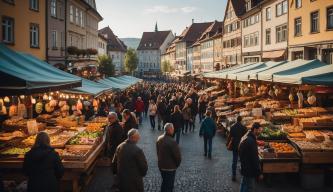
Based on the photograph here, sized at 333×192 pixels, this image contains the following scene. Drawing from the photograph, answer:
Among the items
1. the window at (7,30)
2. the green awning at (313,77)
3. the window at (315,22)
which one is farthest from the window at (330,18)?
the window at (7,30)

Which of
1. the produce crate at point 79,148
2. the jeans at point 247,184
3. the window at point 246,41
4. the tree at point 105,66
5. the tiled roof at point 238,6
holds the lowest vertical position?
the jeans at point 247,184

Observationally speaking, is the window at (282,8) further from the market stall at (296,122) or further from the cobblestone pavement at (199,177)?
the cobblestone pavement at (199,177)

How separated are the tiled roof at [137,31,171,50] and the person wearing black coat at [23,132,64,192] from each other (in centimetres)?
12803

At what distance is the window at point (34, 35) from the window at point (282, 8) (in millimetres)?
20703

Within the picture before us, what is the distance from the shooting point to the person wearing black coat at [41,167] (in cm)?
763

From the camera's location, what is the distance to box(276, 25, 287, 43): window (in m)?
34.4

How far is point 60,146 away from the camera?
40.1ft

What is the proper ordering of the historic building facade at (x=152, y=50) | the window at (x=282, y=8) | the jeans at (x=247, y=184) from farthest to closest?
the historic building facade at (x=152, y=50) → the window at (x=282, y=8) → the jeans at (x=247, y=184)

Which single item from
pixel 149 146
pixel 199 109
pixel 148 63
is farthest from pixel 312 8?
pixel 148 63

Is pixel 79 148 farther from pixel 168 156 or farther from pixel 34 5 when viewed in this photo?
pixel 34 5

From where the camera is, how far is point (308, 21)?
2867 centimetres

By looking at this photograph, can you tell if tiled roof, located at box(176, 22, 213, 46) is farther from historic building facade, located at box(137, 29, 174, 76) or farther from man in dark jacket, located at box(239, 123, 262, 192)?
man in dark jacket, located at box(239, 123, 262, 192)

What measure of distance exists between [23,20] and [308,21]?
19.5m

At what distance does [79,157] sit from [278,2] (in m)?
30.3
